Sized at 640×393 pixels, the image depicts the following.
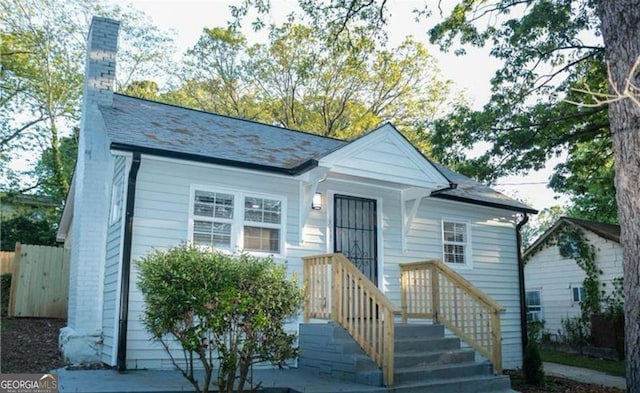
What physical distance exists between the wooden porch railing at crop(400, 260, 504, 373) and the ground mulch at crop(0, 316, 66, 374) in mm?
5621

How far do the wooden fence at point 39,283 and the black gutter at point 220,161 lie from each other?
6.54 m

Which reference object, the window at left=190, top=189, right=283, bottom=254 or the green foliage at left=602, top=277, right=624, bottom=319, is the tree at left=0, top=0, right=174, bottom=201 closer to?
the window at left=190, top=189, right=283, bottom=254

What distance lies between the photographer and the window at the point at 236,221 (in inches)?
294

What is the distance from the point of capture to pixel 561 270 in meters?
16.8

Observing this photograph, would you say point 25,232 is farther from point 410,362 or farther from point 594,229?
point 594,229

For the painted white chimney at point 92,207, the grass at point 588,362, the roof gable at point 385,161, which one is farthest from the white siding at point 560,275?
the painted white chimney at point 92,207

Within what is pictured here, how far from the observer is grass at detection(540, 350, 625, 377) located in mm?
10938

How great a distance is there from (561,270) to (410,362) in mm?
12231

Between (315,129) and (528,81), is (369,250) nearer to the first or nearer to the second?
(528,81)

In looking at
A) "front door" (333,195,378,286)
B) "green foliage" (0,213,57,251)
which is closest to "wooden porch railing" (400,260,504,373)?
"front door" (333,195,378,286)

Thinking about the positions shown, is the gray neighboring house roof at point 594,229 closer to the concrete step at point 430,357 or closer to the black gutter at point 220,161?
the concrete step at point 430,357

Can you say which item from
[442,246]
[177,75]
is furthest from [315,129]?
[442,246]

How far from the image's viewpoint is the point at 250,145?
8.71m

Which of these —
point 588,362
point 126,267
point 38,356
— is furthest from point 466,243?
point 38,356
